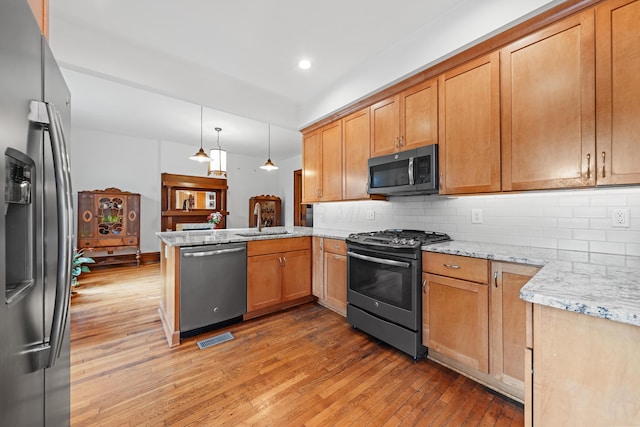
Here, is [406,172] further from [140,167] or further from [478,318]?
[140,167]

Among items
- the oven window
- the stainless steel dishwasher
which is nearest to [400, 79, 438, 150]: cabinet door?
the oven window

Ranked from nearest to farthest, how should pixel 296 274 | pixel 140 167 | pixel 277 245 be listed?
pixel 277 245 → pixel 296 274 → pixel 140 167

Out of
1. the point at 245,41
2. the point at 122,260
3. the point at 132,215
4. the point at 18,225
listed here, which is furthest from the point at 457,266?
the point at 122,260

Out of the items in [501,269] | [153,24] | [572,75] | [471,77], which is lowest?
[501,269]

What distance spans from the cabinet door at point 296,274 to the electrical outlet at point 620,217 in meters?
2.56

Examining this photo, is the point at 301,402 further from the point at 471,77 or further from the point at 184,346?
the point at 471,77

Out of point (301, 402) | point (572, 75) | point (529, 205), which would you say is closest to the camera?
point (572, 75)

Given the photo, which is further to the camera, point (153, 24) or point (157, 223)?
point (157, 223)

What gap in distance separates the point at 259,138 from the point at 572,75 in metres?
4.89

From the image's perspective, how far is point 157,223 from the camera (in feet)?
19.0

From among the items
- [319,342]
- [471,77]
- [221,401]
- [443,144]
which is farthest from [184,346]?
[471,77]

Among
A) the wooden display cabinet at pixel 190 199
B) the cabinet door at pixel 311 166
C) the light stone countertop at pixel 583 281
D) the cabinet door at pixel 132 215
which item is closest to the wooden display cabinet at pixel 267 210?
the wooden display cabinet at pixel 190 199

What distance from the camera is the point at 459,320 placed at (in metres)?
1.82

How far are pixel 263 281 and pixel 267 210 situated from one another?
467 cm
